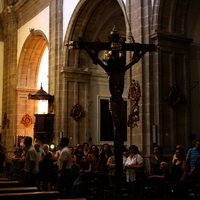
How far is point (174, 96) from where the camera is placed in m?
11.5

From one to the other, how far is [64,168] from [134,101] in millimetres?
3751

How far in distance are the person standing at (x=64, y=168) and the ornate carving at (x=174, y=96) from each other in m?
3.67

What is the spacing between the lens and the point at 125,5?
13.2 metres

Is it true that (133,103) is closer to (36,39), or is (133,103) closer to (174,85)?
(174,85)

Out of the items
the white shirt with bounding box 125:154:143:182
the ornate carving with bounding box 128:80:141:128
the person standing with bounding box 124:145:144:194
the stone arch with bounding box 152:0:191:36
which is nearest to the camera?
the person standing with bounding box 124:145:144:194

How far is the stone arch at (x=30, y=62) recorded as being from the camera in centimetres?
2170

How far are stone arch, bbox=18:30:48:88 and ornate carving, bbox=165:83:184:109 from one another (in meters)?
11.5

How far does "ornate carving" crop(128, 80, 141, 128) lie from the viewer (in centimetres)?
1180

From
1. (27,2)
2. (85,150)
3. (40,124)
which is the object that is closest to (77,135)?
(40,124)

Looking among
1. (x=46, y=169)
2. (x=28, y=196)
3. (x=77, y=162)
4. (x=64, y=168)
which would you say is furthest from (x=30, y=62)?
(x=28, y=196)

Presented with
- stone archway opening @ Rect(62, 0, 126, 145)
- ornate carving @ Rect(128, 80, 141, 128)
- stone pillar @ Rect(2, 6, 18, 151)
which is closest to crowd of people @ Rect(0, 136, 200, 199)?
ornate carving @ Rect(128, 80, 141, 128)

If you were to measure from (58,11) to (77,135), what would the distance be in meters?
5.31

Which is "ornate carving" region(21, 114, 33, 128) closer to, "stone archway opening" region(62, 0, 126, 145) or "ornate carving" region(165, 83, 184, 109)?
"stone archway opening" region(62, 0, 126, 145)

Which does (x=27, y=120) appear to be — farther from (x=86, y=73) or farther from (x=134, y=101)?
(x=134, y=101)
